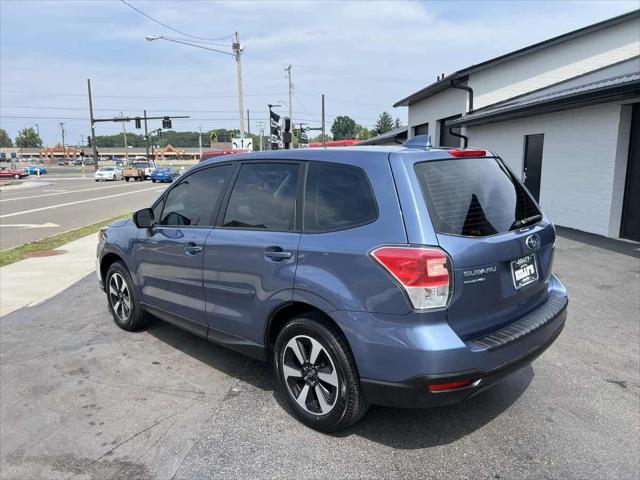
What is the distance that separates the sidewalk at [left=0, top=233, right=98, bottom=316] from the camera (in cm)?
635

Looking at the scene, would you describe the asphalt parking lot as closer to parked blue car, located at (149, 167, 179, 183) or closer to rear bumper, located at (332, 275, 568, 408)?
rear bumper, located at (332, 275, 568, 408)

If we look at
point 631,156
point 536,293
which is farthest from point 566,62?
point 536,293

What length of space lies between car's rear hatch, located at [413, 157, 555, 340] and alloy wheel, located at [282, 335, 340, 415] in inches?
33.1

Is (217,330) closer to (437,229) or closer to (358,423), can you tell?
(358,423)

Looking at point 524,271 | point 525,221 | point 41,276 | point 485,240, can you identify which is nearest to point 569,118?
point 525,221

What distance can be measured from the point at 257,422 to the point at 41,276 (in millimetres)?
5889

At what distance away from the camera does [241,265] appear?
3377 millimetres

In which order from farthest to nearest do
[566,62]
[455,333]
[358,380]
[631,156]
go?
[566,62] < [631,156] < [358,380] < [455,333]

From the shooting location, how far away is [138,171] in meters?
41.8

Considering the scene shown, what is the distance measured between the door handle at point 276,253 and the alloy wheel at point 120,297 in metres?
2.29

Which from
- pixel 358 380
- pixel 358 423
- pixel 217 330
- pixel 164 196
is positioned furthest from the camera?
pixel 164 196

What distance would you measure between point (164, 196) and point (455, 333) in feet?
9.92

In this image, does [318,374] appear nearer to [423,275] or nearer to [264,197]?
[423,275]

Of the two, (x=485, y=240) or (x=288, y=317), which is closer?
(x=485, y=240)
